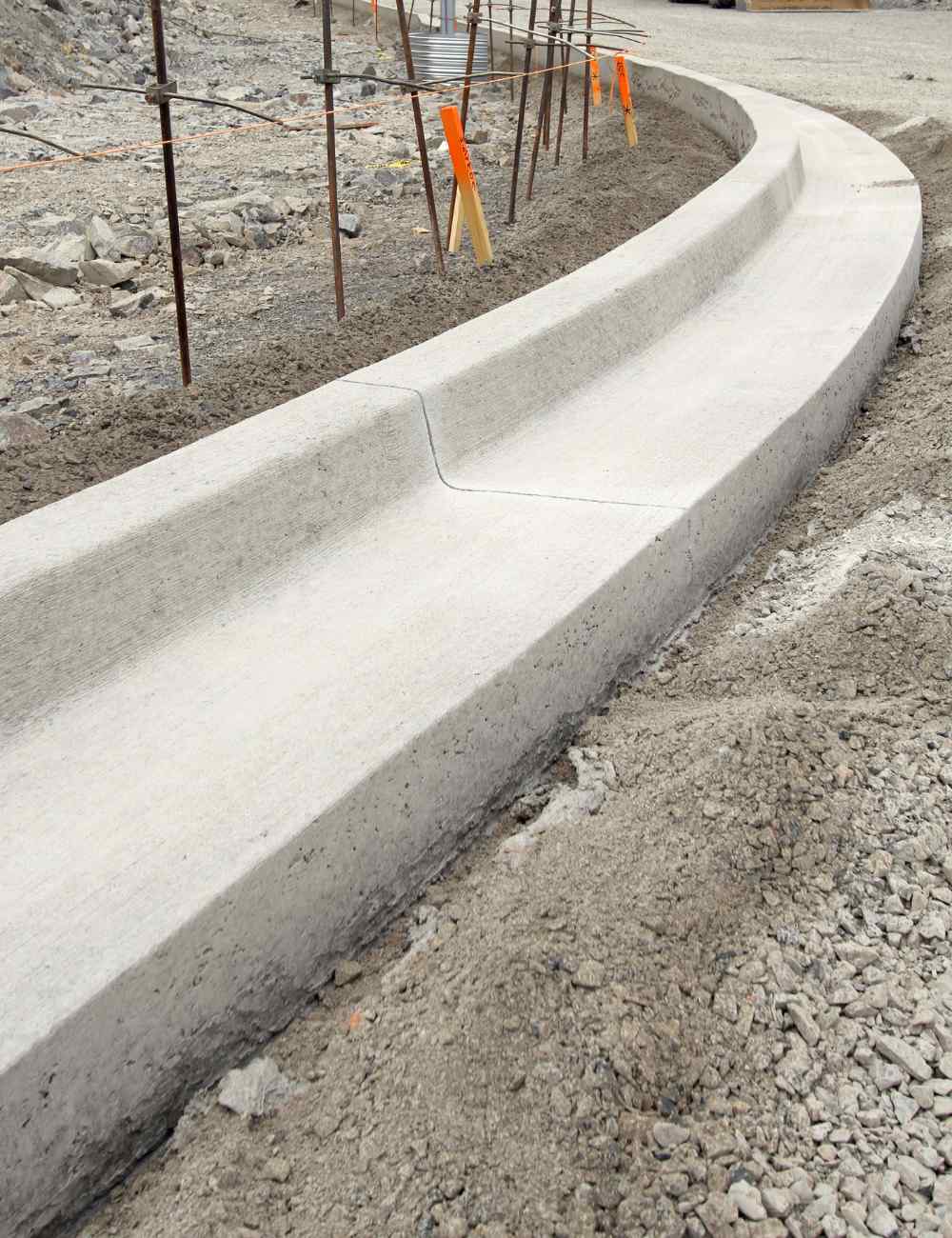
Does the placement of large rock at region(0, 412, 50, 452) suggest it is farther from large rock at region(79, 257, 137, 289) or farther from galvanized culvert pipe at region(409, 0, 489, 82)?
galvanized culvert pipe at region(409, 0, 489, 82)

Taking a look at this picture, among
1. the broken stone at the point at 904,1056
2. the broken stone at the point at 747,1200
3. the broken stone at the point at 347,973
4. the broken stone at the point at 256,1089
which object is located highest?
the broken stone at the point at 904,1056

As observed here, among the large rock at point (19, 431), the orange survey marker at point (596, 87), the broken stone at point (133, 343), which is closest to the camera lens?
the large rock at point (19, 431)

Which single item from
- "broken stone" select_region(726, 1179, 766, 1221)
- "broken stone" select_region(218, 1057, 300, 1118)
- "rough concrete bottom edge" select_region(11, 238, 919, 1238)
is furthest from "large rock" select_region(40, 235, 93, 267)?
"broken stone" select_region(726, 1179, 766, 1221)

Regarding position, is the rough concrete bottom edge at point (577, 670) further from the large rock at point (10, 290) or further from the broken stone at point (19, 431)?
the large rock at point (10, 290)

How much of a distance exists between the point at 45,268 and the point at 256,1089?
6379 millimetres

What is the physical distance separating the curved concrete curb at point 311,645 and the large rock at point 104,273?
3.34 m

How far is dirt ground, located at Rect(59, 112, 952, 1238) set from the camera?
2.09 metres

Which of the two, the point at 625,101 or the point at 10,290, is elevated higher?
the point at 625,101

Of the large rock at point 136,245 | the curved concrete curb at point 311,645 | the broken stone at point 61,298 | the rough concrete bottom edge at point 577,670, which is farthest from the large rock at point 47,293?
the rough concrete bottom edge at point 577,670

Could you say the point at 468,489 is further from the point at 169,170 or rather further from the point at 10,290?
the point at 10,290

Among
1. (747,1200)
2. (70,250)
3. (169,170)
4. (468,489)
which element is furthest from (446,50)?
(747,1200)

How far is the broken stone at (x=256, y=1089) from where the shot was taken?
2.48m

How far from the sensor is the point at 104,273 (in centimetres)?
765

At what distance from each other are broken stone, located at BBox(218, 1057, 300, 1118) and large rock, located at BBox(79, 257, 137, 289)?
618 cm
